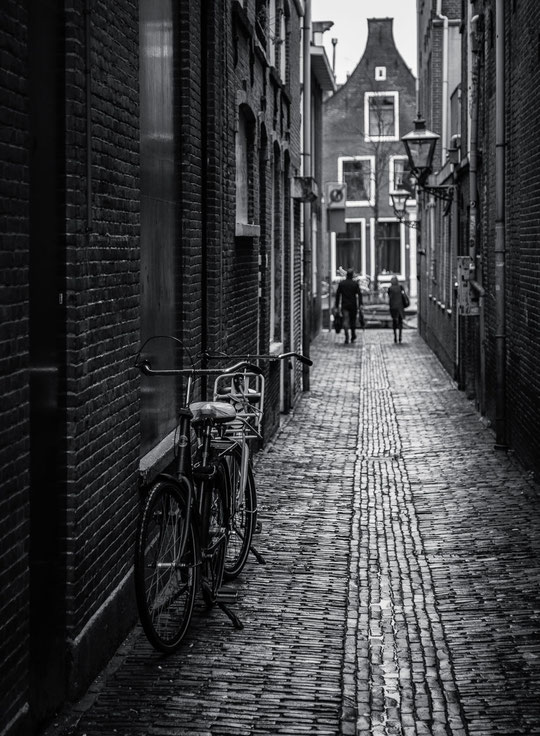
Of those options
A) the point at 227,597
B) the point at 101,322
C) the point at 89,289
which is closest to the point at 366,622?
the point at 227,597

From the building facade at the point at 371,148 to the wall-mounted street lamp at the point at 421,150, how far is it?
2888cm

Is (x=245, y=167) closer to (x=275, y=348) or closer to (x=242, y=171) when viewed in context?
(x=242, y=171)

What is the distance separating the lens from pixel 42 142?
16.4 ft

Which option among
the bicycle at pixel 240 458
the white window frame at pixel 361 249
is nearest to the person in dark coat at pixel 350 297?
the white window frame at pixel 361 249

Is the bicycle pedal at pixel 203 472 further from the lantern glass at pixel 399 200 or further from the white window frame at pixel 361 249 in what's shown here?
the white window frame at pixel 361 249

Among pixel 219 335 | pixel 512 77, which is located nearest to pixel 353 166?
pixel 512 77

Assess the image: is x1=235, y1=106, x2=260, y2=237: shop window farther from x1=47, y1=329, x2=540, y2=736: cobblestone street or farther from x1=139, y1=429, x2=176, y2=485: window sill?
x1=139, y1=429, x2=176, y2=485: window sill

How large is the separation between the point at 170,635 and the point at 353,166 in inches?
1836

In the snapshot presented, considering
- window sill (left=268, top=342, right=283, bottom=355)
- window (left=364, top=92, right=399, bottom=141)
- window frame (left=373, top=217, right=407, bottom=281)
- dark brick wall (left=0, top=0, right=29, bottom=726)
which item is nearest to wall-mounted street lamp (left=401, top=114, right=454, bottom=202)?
window sill (left=268, top=342, right=283, bottom=355)

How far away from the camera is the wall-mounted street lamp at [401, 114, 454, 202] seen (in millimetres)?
19234

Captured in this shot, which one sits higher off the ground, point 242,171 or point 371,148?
point 371,148

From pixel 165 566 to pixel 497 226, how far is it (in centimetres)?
840

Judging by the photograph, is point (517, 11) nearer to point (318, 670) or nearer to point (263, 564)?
point (263, 564)

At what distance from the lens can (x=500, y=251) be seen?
1333 centimetres
